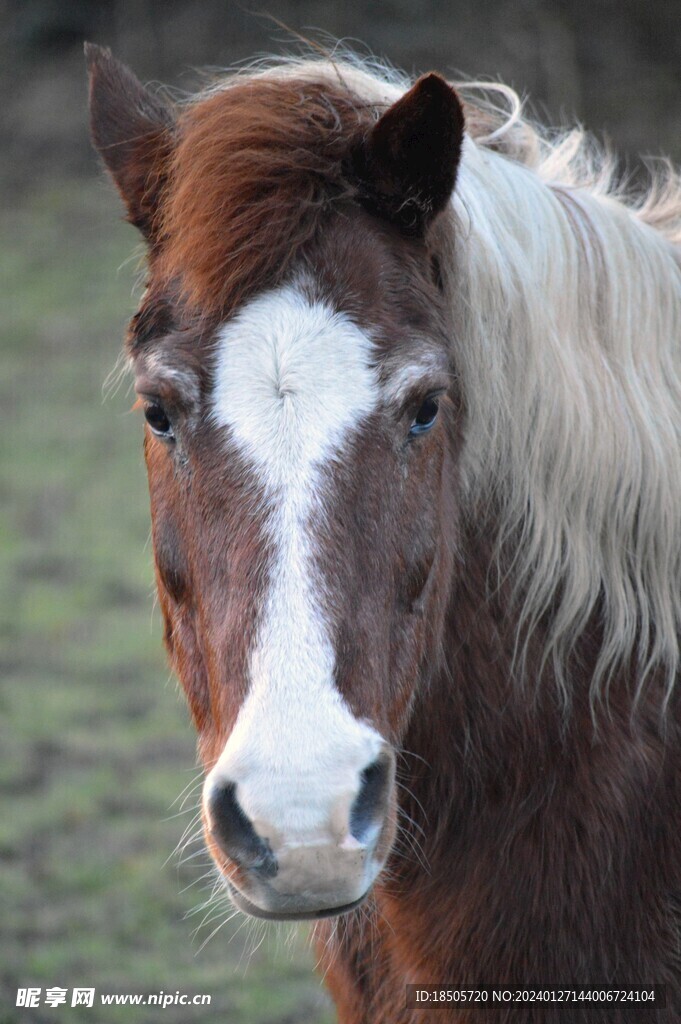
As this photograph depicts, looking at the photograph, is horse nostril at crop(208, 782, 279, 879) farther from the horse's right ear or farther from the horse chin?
the horse's right ear

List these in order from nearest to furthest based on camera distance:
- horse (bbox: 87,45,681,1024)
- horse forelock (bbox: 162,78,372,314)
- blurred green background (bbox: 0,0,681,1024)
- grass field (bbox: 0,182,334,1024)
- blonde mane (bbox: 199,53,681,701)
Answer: horse (bbox: 87,45,681,1024)
horse forelock (bbox: 162,78,372,314)
blonde mane (bbox: 199,53,681,701)
grass field (bbox: 0,182,334,1024)
blurred green background (bbox: 0,0,681,1024)

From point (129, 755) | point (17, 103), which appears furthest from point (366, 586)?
point (17, 103)

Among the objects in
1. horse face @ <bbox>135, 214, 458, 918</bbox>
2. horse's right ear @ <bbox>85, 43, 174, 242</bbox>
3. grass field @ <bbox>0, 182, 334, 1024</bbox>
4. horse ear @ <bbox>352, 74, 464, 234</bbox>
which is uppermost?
horse ear @ <bbox>352, 74, 464, 234</bbox>

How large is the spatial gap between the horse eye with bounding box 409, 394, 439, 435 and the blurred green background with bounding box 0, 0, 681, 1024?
104 cm

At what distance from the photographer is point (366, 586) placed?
2145 millimetres

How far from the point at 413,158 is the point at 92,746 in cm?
460

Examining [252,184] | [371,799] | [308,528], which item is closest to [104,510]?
[252,184]

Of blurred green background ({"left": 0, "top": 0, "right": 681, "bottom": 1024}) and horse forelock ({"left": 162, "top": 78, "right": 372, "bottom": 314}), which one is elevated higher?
horse forelock ({"left": 162, "top": 78, "right": 372, "bottom": 314})

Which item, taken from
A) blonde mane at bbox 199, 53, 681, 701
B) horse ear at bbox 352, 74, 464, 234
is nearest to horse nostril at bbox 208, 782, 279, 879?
blonde mane at bbox 199, 53, 681, 701

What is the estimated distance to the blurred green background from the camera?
4.55 m

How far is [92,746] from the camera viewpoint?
6.07 meters

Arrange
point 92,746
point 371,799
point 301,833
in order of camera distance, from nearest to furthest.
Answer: point 301,833, point 371,799, point 92,746

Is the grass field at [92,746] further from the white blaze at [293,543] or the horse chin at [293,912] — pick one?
the horse chin at [293,912]

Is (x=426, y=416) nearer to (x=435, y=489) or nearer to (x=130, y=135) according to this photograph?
(x=435, y=489)
